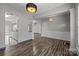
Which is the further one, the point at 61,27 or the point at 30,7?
the point at 61,27

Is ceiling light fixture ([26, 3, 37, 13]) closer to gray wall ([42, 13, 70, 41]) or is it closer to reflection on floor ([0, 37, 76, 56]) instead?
reflection on floor ([0, 37, 76, 56])

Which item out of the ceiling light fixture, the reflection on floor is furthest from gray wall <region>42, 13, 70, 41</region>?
the ceiling light fixture

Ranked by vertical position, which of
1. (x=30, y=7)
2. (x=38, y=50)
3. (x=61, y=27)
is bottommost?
(x=38, y=50)

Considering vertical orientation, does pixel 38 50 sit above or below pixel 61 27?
below

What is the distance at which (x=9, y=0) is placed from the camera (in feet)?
Result: 2.47

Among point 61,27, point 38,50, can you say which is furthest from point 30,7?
point 61,27

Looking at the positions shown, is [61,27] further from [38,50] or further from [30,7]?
[30,7]

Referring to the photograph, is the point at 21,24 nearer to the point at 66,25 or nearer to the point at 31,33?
the point at 31,33

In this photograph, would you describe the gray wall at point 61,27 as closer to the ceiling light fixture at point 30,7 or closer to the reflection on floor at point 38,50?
the reflection on floor at point 38,50

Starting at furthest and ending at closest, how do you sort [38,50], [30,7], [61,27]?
[61,27]
[38,50]
[30,7]

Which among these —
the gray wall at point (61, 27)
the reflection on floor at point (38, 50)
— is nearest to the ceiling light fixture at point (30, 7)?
the reflection on floor at point (38, 50)

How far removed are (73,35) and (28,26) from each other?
251 centimetres

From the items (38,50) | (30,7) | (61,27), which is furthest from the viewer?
(61,27)

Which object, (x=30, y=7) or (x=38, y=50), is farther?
(x=38, y=50)
